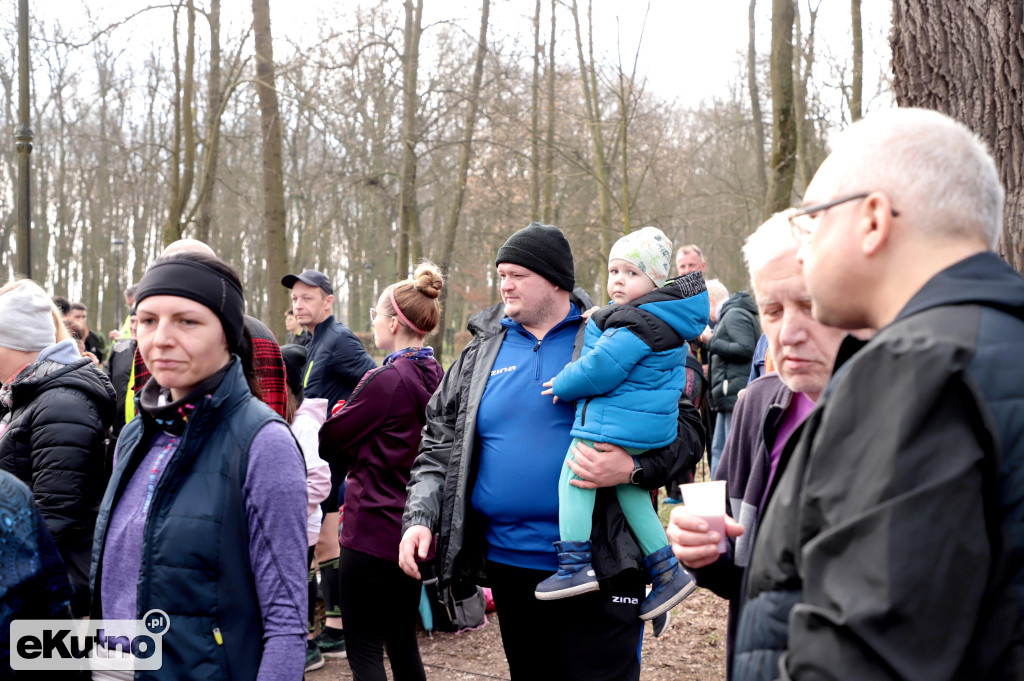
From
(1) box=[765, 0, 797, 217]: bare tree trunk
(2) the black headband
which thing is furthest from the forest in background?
(2) the black headband

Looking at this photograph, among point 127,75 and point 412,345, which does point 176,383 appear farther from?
point 127,75

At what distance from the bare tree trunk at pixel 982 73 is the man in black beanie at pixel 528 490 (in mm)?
1775

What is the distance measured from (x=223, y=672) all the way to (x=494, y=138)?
15240mm

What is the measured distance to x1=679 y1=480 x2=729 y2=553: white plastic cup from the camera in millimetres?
1936

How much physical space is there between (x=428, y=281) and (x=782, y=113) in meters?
5.91

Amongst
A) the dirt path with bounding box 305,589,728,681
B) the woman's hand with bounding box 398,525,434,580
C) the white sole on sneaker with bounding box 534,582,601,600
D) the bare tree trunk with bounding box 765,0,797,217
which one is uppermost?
the bare tree trunk with bounding box 765,0,797,217

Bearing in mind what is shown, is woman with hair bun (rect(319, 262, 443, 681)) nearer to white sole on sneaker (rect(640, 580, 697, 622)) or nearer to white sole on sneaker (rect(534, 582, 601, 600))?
white sole on sneaker (rect(534, 582, 601, 600))

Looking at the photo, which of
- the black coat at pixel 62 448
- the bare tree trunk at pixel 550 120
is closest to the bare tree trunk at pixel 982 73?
the black coat at pixel 62 448

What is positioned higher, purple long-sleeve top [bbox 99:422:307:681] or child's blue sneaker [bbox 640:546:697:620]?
purple long-sleeve top [bbox 99:422:307:681]

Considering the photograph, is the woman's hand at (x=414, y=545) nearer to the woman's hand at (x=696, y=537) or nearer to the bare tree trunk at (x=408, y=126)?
the woman's hand at (x=696, y=537)

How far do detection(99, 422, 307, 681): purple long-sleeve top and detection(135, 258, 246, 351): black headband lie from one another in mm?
356

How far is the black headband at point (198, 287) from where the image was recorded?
7.65 ft

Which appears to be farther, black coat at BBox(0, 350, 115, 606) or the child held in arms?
the child held in arms

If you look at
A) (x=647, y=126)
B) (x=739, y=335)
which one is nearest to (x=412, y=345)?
(x=739, y=335)
